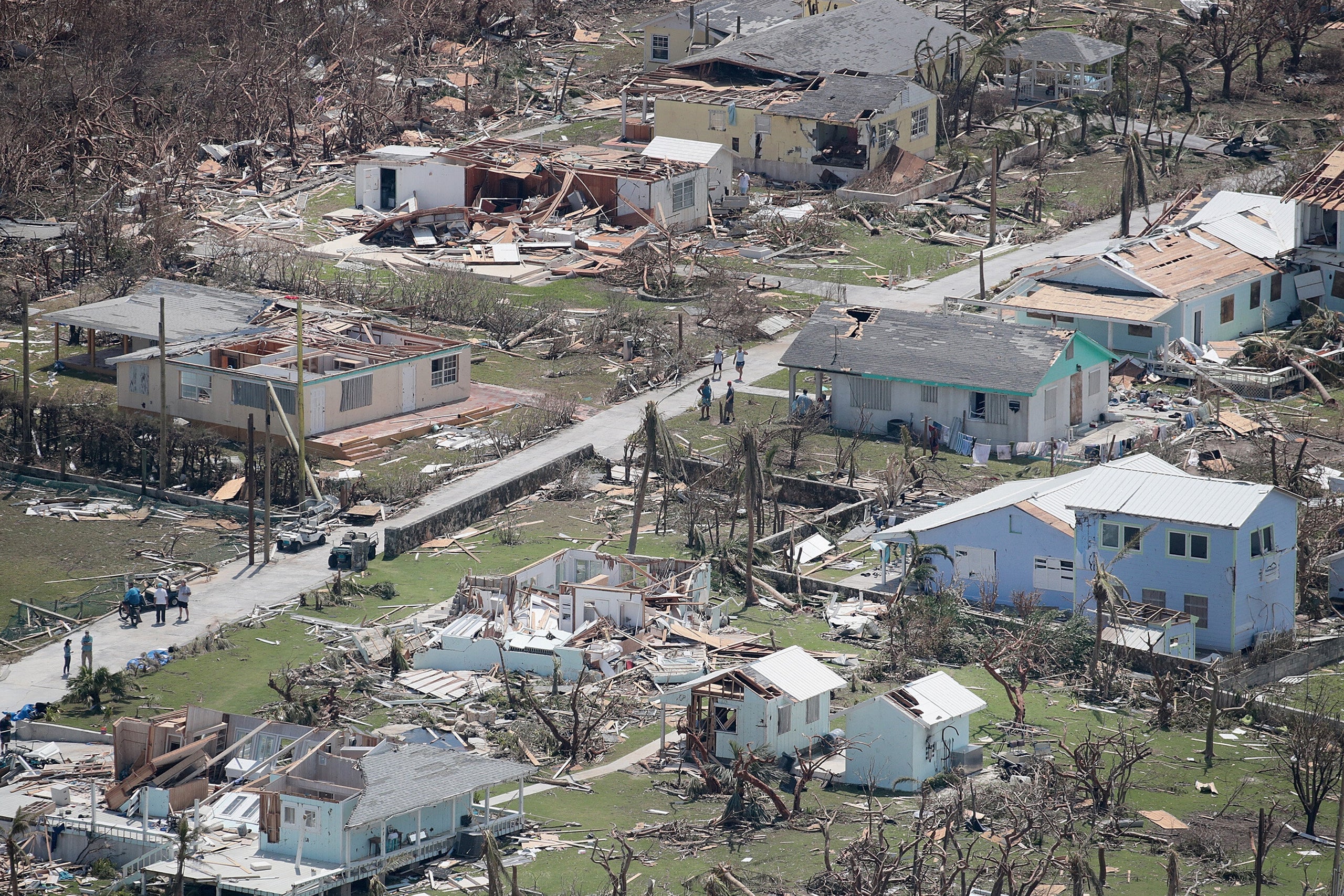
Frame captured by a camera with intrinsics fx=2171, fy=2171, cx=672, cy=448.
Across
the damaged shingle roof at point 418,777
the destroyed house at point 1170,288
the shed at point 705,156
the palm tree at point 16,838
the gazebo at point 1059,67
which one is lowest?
the palm tree at point 16,838

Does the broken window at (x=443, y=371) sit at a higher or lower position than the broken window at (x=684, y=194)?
lower

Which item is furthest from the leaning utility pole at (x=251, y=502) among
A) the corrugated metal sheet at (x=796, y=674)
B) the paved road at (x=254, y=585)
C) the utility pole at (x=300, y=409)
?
the corrugated metal sheet at (x=796, y=674)

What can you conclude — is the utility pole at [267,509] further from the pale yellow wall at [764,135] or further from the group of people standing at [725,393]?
the pale yellow wall at [764,135]

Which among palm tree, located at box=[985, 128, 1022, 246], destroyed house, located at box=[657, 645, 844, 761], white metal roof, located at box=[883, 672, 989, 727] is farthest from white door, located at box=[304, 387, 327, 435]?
palm tree, located at box=[985, 128, 1022, 246]

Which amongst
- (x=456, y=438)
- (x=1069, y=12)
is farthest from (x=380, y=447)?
(x=1069, y=12)

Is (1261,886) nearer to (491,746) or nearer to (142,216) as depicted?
(491,746)

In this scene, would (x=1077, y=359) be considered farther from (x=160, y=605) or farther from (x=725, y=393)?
(x=160, y=605)
